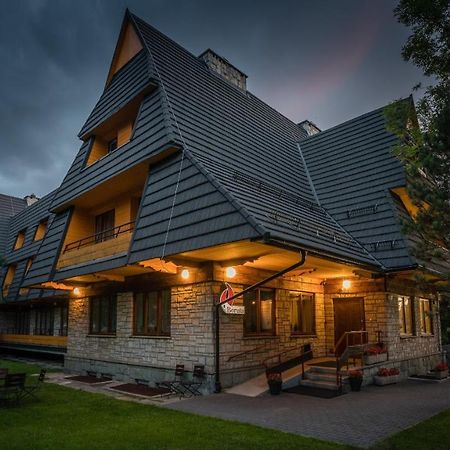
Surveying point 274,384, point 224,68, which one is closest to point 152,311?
point 274,384

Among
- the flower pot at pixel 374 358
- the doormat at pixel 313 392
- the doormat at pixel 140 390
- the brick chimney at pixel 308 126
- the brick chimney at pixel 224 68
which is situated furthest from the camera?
the brick chimney at pixel 308 126

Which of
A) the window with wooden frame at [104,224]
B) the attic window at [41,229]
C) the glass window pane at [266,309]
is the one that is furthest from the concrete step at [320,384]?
the attic window at [41,229]

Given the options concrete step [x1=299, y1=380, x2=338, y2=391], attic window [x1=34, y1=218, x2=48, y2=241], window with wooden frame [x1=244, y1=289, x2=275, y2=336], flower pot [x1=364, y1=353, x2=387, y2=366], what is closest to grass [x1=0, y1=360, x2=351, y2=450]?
window with wooden frame [x1=244, y1=289, x2=275, y2=336]

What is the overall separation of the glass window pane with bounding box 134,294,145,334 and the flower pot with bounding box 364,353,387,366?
708cm

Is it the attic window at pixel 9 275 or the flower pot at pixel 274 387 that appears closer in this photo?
the flower pot at pixel 274 387

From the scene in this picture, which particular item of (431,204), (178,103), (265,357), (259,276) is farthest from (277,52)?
(265,357)

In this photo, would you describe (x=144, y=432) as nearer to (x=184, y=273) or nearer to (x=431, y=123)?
(x=184, y=273)

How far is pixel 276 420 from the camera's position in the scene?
812cm

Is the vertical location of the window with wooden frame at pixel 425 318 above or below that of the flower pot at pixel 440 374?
above

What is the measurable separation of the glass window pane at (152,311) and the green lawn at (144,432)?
3.95 meters

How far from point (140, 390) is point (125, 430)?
473 cm

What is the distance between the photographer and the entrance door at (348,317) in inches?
567

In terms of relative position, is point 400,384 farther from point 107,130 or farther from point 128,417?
point 107,130

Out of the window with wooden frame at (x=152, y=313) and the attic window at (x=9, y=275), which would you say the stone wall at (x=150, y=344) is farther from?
the attic window at (x=9, y=275)
